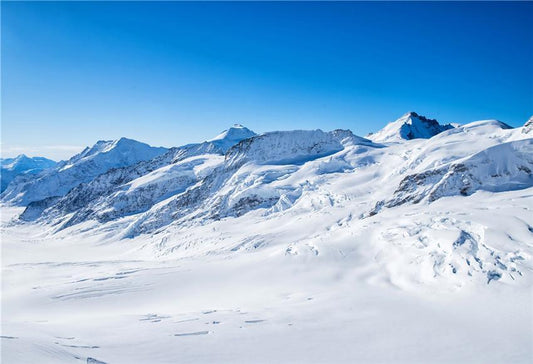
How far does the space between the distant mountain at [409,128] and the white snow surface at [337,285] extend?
73.2m

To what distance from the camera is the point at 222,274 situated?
28.8 metres

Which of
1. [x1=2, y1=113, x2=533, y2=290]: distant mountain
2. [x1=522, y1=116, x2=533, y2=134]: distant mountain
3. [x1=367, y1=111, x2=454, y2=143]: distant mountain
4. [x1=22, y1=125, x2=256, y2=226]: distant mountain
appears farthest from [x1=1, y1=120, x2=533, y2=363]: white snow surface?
[x1=367, y1=111, x2=454, y2=143]: distant mountain

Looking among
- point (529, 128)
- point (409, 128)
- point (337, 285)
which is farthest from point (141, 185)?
point (409, 128)

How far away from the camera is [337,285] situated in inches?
910

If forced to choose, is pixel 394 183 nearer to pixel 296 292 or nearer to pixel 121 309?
pixel 296 292

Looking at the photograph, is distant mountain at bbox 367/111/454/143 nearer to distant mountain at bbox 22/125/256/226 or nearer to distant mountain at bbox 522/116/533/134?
distant mountain at bbox 22/125/256/226

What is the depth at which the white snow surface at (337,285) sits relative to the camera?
13.6 m

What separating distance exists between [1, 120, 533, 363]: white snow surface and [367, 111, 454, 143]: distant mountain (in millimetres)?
73179

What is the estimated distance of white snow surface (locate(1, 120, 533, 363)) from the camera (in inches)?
537

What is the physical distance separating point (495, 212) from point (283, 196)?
38.5m

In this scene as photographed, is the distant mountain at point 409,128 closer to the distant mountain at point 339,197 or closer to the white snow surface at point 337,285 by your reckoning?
the distant mountain at point 339,197

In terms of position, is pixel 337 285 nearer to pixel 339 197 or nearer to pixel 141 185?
pixel 339 197

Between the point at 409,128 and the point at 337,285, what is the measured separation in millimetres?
132950

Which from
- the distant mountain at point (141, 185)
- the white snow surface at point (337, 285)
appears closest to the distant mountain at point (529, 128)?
the white snow surface at point (337, 285)
